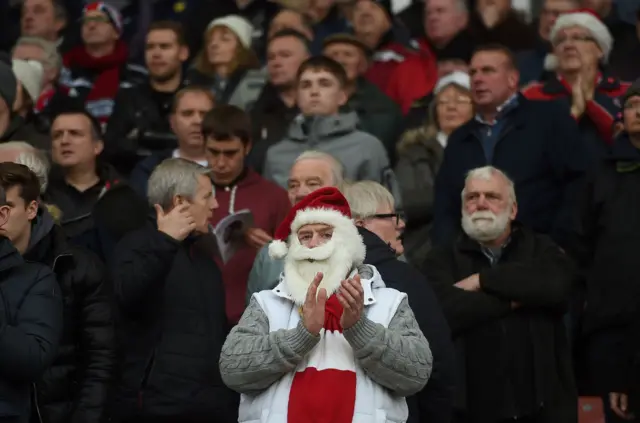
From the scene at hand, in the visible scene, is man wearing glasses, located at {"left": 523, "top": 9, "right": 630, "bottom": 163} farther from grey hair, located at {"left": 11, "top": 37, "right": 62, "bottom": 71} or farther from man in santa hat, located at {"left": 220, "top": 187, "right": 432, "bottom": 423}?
man in santa hat, located at {"left": 220, "top": 187, "right": 432, "bottom": 423}

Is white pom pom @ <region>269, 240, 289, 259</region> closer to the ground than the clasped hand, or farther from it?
farther from it

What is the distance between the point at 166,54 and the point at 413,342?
630cm

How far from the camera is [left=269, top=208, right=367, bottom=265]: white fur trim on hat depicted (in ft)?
23.5

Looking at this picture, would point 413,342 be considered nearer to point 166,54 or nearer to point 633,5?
point 166,54

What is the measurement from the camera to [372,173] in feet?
34.3

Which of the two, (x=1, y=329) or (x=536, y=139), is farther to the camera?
(x=536, y=139)

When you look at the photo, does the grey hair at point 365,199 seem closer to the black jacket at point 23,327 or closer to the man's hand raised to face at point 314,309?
the man's hand raised to face at point 314,309

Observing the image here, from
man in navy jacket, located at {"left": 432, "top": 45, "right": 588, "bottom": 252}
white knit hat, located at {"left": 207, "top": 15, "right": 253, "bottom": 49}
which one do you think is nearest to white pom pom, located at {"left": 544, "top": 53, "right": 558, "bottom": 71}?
man in navy jacket, located at {"left": 432, "top": 45, "right": 588, "bottom": 252}

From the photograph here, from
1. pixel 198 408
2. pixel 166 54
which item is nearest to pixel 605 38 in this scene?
pixel 166 54

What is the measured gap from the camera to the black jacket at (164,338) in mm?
8195

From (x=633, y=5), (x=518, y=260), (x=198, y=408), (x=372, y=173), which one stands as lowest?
(x=198, y=408)

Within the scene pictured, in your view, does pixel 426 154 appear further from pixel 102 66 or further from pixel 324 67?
pixel 102 66

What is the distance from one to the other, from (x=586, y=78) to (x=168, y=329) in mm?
4861

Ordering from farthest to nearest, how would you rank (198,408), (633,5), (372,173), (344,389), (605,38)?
(633,5) < (605,38) < (372,173) < (198,408) < (344,389)
